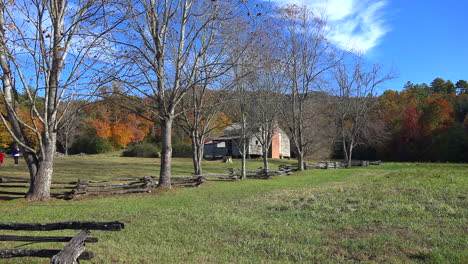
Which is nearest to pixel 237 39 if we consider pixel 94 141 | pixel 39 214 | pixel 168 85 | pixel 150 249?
pixel 168 85

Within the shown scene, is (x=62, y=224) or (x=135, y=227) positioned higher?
(x=62, y=224)

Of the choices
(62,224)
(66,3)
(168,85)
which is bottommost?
(62,224)

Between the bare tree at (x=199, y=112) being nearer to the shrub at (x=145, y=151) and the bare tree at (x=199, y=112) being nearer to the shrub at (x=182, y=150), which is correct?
the shrub at (x=145, y=151)

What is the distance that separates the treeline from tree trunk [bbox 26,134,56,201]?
164 ft

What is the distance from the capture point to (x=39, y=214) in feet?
33.1

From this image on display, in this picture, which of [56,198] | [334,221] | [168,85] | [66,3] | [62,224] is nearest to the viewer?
[62,224]

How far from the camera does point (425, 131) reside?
5731 centimetres

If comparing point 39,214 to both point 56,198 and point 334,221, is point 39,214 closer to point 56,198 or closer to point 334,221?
point 56,198

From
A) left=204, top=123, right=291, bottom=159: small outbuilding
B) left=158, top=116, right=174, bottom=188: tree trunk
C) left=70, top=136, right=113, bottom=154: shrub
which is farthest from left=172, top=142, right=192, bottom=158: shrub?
left=158, top=116, right=174, bottom=188: tree trunk

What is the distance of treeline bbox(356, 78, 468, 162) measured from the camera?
50.8 metres

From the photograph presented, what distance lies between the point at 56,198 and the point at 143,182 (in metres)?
3.83

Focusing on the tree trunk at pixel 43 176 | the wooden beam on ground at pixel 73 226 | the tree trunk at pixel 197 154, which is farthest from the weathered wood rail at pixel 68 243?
the tree trunk at pixel 197 154

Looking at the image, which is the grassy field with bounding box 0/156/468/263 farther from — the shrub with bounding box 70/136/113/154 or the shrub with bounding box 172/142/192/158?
the shrub with bounding box 70/136/113/154

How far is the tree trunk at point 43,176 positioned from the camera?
12.9 metres
